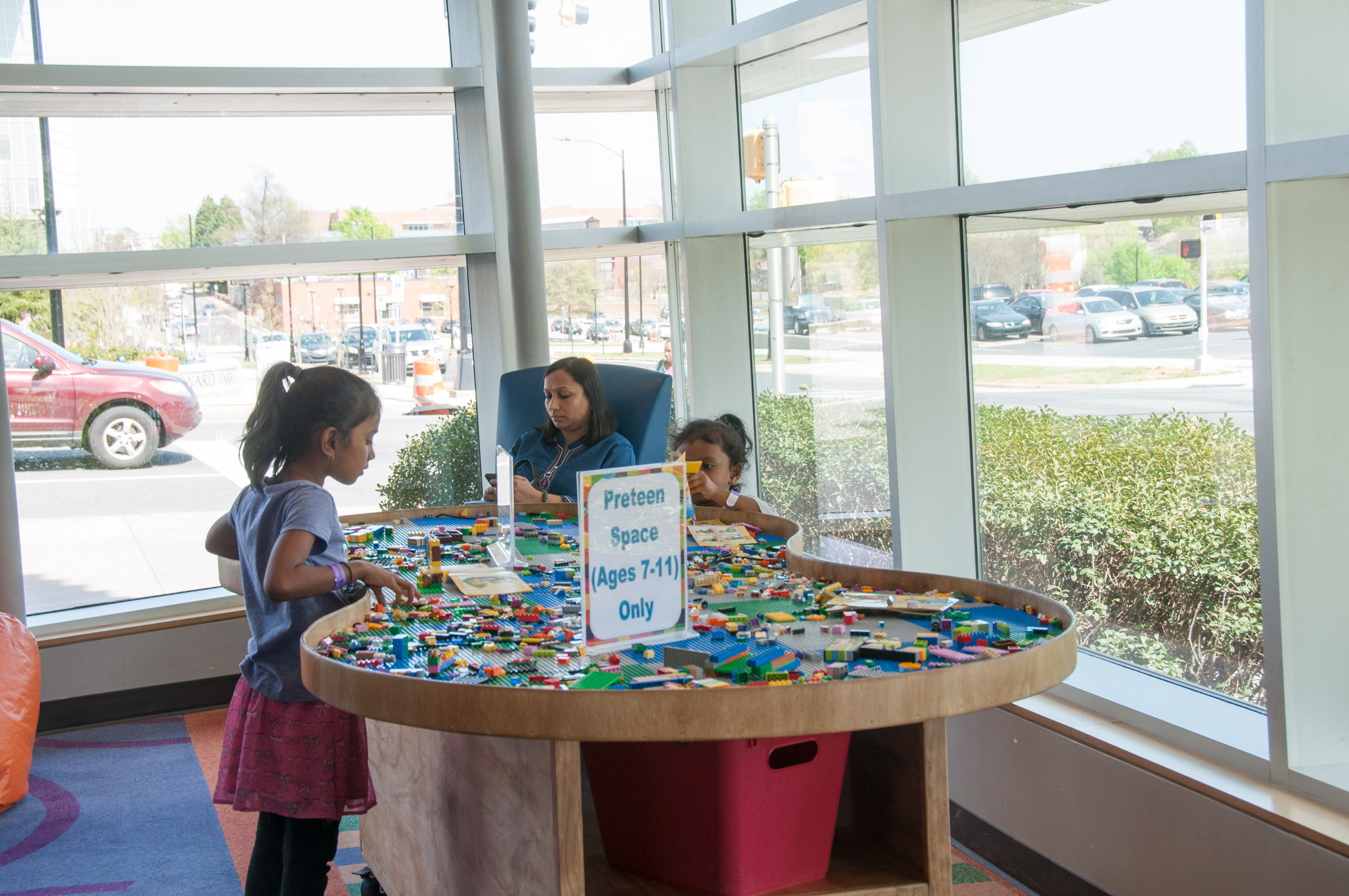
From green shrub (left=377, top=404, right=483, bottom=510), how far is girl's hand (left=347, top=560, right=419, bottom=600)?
292cm

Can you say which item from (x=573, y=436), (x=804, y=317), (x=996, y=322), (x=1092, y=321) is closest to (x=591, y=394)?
(x=573, y=436)

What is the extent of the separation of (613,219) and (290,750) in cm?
348

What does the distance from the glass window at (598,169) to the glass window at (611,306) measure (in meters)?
0.19

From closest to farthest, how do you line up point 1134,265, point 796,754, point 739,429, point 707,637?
point 796,754
point 707,637
point 1134,265
point 739,429

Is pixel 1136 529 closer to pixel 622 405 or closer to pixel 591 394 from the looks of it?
pixel 591 394

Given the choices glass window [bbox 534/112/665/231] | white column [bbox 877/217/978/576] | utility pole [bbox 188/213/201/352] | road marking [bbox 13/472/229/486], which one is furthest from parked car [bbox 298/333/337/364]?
white column [bbox 877/217/978/576]

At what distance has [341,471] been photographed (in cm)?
228

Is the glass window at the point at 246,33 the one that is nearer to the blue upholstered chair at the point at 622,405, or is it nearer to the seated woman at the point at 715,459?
the blue upholstered chair at the point at 622,405

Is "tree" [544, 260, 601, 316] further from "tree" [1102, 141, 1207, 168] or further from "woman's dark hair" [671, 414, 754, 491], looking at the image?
"tree" [1102, 141, 1207, 168]

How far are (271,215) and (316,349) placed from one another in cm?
61

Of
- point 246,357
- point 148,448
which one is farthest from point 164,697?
point 246,357

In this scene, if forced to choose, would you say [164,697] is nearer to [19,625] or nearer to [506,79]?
[19,625]

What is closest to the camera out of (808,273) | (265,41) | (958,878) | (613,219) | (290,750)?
(290,750)

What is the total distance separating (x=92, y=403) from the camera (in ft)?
14.9
